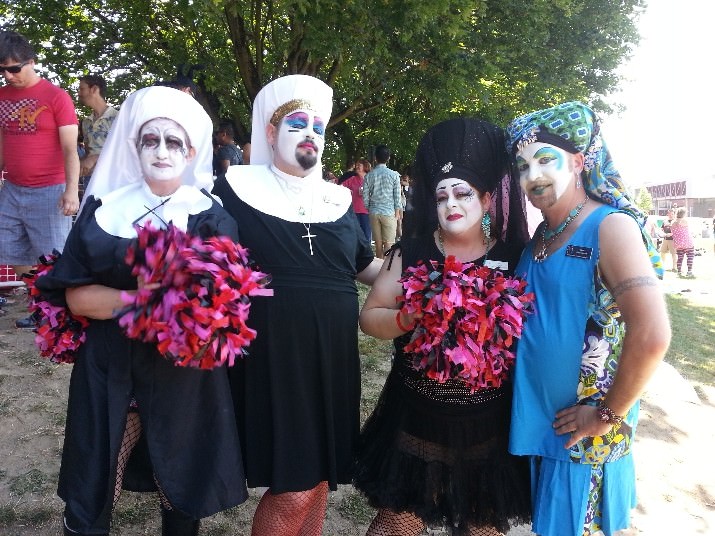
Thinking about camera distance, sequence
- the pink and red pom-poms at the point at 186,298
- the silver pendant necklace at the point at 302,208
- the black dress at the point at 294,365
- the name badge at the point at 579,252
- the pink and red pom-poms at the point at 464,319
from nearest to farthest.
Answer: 1. the pink and red pom-poms at the point at 186,298
2. the pink and red pom-poms at the point at 464,319
3. the name badge at the point at 579,252
4. the black dress at the point at 294,365
5. the silver pendant necklace at the point at 302,208

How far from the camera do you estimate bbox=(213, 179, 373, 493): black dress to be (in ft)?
7.38

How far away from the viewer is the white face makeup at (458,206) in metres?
2.22

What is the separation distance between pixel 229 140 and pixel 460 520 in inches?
258

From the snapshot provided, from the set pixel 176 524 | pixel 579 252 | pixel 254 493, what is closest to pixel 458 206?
pixel 579 252

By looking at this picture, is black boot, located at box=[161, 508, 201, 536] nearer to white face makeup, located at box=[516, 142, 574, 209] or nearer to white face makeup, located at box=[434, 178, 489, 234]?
white face makeup, located at box=[434, 178, 489, 234]

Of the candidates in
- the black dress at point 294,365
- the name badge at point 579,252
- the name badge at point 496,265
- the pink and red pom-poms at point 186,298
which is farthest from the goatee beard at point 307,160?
the name badge at point 579,252

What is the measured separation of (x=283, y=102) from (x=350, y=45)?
5.10 meters

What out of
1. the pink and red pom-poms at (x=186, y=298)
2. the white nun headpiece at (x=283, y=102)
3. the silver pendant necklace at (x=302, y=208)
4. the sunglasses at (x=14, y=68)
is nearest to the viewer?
the pink and red pom-poms at (x=186, y=298)

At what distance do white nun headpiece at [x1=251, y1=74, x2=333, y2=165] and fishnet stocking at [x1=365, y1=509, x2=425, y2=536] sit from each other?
159 cm

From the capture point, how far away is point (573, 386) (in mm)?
2066

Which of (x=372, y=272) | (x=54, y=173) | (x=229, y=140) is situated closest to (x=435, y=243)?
(x=372, y=272)

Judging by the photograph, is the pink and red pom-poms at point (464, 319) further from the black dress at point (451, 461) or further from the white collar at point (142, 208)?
the white collar at point (142, 208)

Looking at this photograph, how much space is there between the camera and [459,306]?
6.27 ft

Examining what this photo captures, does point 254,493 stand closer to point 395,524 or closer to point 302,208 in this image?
point 395,524
